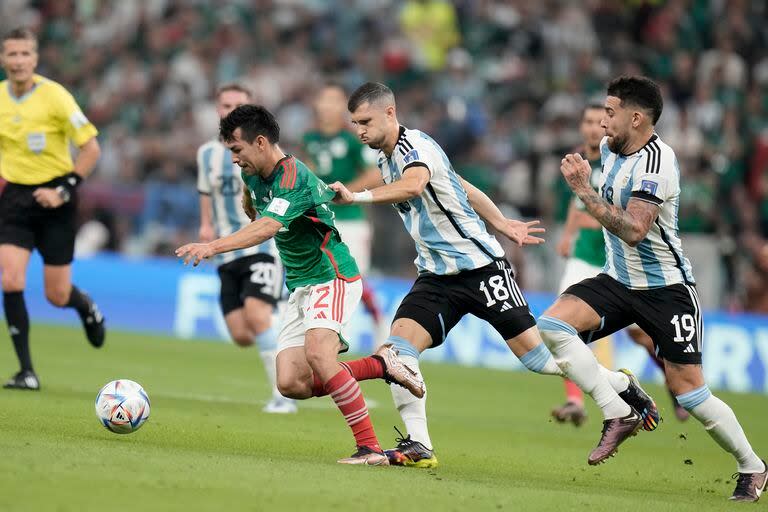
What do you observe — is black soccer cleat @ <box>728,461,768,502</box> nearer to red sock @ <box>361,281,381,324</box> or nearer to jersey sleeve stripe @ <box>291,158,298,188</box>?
jersey sleeve stripe @ <box>291,158,298,188</box>

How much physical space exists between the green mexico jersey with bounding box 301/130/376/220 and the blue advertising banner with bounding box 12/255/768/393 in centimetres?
404

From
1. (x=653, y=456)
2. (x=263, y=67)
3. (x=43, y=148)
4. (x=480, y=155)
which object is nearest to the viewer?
(x=653, y=456)

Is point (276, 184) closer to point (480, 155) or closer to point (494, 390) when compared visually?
point (494, 390)

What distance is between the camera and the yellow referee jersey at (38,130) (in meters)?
10.4

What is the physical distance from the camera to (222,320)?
1780 cm

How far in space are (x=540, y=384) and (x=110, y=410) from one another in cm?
787

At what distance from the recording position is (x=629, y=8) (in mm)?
22531

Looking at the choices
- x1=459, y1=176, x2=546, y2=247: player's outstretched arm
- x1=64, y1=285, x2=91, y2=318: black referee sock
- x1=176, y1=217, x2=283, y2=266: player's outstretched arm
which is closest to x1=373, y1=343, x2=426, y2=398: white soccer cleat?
x1=176, y1=217, x2=283, y2=266: player's outstretched arm

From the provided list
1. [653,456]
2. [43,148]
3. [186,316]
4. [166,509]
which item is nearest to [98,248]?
[186,316]

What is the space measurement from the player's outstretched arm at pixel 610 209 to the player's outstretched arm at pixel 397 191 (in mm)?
878

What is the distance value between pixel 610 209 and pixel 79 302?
5.46m

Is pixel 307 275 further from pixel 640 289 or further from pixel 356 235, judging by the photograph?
pixel 356 235

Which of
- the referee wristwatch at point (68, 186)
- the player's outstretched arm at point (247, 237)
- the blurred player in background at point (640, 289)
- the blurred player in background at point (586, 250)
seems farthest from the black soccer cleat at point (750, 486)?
the referee wristwatch at point (68, 186)

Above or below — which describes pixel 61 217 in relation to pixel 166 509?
above
